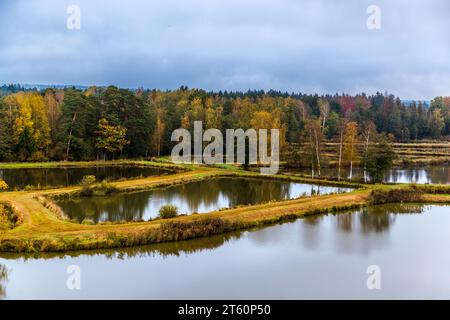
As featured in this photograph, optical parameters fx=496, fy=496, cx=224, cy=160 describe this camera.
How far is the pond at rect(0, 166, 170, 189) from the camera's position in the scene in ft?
141

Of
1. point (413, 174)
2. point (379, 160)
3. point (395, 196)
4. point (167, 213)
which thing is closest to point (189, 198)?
point (167, 213)

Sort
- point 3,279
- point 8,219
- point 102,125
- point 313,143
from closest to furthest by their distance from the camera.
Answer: point 3,279, point 8,219, point 313,143, point 102,125

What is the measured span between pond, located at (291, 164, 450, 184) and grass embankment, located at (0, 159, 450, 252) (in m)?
8.49

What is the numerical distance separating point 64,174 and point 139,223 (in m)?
26.2

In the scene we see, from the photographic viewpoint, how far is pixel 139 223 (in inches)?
1019

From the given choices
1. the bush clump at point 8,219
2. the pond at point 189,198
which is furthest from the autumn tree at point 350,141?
the bush clump at point 8,219

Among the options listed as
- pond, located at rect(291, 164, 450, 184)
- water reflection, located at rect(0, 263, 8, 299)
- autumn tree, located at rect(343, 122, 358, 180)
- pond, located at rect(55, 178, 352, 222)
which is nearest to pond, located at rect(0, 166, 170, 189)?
pond, located at rect(55, 178, 352, 222)

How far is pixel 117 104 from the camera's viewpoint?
65250 millimetres

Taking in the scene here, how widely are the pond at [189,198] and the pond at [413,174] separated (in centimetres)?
859

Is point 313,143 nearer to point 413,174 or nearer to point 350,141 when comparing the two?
point 350,141

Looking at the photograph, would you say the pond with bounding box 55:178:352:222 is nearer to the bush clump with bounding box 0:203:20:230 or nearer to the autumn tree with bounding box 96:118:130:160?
the bush clump with bounding box 0:203:20:230
